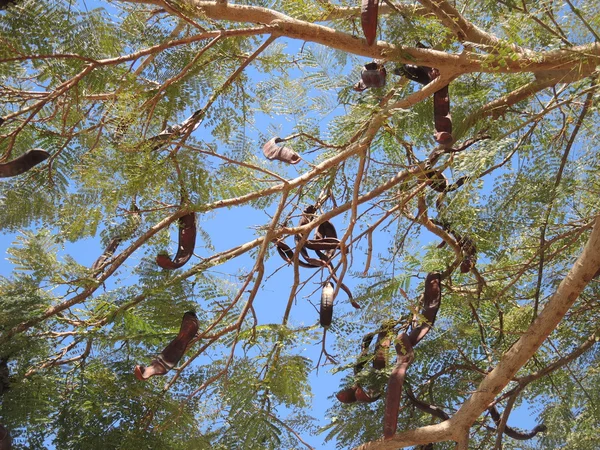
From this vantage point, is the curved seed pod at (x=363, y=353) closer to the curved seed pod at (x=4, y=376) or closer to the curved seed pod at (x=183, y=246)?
the curved seed pod at (x=183, y=246)

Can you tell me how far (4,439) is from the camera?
2887 mm

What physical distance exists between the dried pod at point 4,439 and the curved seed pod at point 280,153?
1.27m

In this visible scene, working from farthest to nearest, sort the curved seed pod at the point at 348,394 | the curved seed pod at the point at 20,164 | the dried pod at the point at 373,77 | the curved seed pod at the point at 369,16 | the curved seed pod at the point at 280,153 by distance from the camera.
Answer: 1. the curved seed pod at the point at 348,394
2. the dried pod at the point at 373,77
3. the curved seed pod at the point at 280,153
4. the curved seed pod at the point at 20,164
5. the curved seed pod at the point at 369,16

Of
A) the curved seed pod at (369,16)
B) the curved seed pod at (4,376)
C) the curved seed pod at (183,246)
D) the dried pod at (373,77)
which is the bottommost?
the curved seed pod at (4,376)

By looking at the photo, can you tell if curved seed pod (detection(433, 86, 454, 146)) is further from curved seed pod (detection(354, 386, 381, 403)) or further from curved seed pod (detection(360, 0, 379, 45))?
curved seed pod (detection(354, 386, 381, 403))

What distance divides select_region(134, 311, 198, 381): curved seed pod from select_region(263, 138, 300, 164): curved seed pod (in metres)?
0.62

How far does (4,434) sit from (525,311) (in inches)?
79.3

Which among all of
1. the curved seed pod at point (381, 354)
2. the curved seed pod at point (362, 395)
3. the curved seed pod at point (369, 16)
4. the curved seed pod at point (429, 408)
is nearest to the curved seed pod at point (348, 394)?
the curved seed pod at point (362, 395)

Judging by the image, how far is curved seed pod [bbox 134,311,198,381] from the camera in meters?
2.88

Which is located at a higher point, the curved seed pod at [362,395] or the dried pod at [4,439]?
the curved seed pod at [362,395]

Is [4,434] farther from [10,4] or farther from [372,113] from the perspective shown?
[372,113]

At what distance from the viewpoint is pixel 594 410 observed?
12.1 ft

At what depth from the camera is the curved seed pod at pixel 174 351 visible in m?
2.88

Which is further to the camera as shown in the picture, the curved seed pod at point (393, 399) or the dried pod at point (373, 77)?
the dried pod at point (373, 77)
